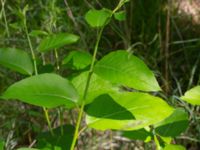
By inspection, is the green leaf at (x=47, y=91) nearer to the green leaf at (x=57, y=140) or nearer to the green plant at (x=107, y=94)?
the green plant at (x=107, y=94)

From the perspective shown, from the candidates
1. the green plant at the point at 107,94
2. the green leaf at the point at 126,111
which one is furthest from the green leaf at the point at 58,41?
the green leaf at the point at 126,111

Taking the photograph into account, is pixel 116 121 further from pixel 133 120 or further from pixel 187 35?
pixel 187 35

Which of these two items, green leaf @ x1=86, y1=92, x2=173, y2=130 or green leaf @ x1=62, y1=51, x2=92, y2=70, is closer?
green leaf @ x1=86, y1=92, x2=173, y2=130

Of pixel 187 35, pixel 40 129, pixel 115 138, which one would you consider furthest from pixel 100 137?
pixel 187 35

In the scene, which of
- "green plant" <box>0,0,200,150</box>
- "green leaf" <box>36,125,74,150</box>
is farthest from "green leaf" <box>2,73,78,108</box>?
"green leaf" <box>36,125,74,150</box>

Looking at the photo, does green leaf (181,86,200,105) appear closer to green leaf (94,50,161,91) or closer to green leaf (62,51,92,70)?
green leaf (94,50,161,91)

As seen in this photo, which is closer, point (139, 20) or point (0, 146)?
point (0, 146)

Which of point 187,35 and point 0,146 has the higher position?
point 0,146
